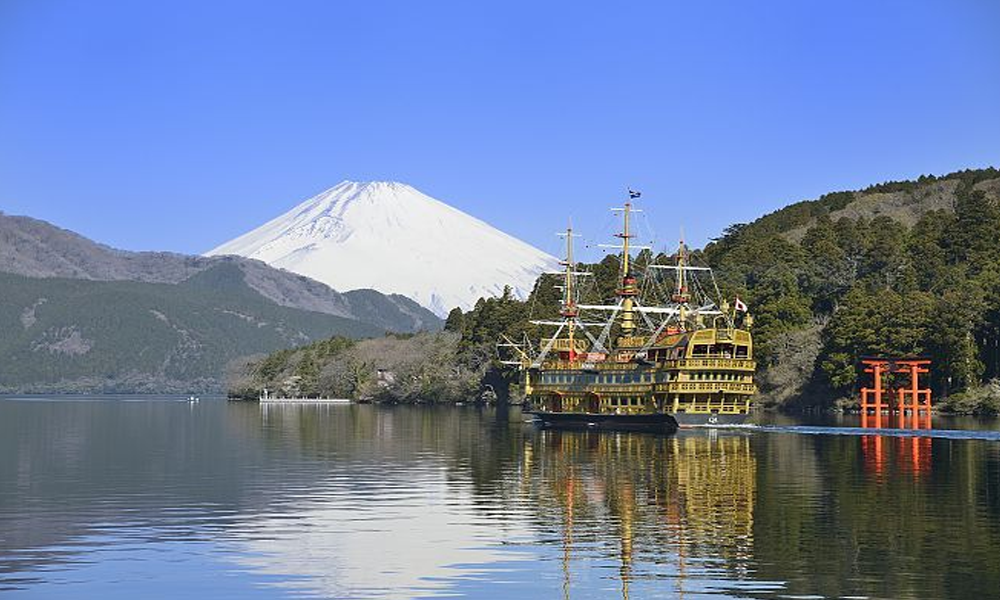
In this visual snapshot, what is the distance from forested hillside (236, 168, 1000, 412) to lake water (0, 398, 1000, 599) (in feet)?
140

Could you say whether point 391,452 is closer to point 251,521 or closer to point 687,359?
point 687,359

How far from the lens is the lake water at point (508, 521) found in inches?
1196

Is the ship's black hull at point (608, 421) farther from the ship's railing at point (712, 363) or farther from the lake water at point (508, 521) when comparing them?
the lake water at point (508, 521)

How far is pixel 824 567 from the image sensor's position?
31.8m

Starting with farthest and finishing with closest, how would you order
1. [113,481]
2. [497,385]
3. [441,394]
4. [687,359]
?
[441,394] < [497,385] < [687,359] < [113,481]

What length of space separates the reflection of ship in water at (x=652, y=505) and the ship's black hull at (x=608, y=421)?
536 inches

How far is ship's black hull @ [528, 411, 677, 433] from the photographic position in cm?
8906

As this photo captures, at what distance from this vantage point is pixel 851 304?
124062mm

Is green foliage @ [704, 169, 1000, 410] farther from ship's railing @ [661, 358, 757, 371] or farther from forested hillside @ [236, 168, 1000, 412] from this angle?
ship's railing @ [661, 358, 757, 371]

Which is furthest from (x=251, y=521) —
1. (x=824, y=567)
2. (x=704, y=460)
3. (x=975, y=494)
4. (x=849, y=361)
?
(x=849, y=361)

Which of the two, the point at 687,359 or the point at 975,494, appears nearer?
the point at 975,494

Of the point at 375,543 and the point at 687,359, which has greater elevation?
the point at 687,359

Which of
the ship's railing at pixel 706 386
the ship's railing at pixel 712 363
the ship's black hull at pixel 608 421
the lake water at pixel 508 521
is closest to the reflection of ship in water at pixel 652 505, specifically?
the lake water at pixel 508 521

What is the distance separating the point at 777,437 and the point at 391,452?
21.4 m
